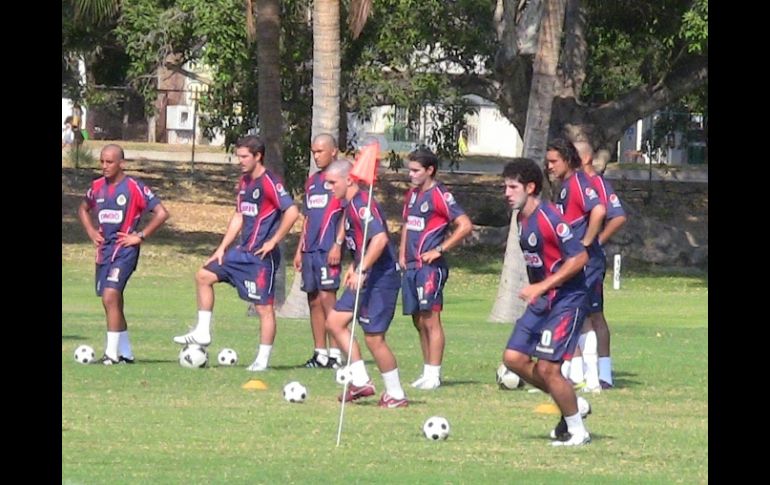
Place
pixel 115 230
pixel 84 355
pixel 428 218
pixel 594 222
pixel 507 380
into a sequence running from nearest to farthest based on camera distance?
pixel 594 222 < pixel 428 218 < pixel 507 380 < pixel 115 230 < pixel 84 355

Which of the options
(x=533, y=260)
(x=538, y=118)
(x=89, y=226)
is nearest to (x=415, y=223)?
(x=89, y=226)

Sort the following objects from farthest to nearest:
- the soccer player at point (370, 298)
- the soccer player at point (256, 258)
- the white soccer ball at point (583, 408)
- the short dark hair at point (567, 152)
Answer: the soccer player at point (256, 258) < the short dark hair at point (567, 152) < the soccer player at point (370, 298) < the white soccer ball at point (583, 408)

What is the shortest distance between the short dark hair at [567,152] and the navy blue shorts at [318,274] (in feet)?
9.85

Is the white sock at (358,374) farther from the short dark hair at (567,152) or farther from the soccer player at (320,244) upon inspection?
the short dark hair at (567,152)

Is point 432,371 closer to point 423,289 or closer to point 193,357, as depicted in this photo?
point 423,289

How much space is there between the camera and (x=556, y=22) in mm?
23297

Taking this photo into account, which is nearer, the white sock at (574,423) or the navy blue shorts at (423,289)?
the white sock at (574,423)

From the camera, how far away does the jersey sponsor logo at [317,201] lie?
49.8ft

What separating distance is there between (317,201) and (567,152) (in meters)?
3.22

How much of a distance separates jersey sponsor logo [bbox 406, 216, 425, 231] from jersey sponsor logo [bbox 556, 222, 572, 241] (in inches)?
138

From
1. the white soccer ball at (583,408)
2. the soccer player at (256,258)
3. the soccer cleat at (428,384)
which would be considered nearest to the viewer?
the white soccer ball at (583,408)

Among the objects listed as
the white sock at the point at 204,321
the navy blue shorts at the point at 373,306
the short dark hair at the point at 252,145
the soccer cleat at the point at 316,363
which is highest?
the short dark hair at the point at 252,145

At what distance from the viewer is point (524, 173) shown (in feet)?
34.6

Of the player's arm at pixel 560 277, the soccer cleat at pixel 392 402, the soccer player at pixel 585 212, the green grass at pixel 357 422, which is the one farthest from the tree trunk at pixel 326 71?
the player's arm at pixel 560 277
